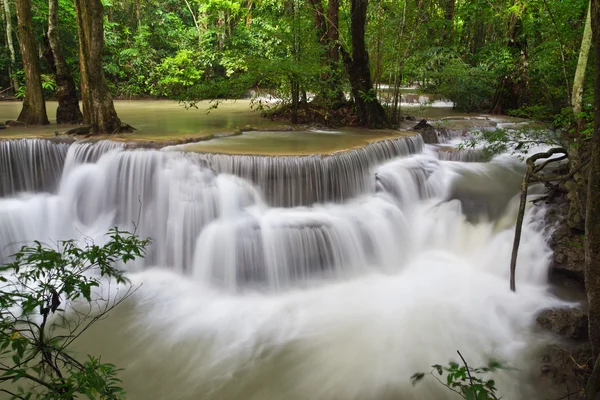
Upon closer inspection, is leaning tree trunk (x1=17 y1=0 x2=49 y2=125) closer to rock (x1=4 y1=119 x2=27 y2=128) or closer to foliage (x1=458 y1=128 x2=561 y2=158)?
rock (x1=4 y1=119 x2=27 y2=128)

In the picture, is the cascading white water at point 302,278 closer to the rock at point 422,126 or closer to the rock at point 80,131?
the rock at point 80,131

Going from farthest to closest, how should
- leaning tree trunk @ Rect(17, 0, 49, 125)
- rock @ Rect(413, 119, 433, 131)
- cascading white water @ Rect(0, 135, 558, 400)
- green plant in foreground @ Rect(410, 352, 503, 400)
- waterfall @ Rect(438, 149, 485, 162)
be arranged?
rock @ Rect(413, 119, 433, 131) → leaning tree trunk @ Rect(17, 0, 49, 125) → waterfall @ Rect(438, 149, 485, 162) → cascading white water @ Rect(0, 135, 558, 400) → green plant in foreground @ Rect(410, 352, 503, 400)

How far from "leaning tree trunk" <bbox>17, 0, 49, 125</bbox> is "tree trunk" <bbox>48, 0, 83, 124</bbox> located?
402mm

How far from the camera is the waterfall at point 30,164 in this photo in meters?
7.12

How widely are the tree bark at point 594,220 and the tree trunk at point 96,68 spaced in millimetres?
8170

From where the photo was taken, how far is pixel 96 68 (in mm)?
8094

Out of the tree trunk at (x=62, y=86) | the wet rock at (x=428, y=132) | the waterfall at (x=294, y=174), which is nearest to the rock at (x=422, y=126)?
the wet rock at (x=428, y=132)

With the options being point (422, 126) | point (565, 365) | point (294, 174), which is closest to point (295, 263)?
point (294, 174)

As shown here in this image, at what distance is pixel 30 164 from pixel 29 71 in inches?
165

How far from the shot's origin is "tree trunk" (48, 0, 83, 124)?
10195mm

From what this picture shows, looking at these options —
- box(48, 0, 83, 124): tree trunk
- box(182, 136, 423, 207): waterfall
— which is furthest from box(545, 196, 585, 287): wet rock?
box(48, 0, 83, 124): tree trunk

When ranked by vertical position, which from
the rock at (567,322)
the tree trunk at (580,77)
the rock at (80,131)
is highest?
the tree trunk at (580,77)

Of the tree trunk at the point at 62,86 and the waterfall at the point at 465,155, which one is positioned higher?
the tree trunk at the point at 62,86

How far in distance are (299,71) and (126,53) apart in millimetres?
14464
